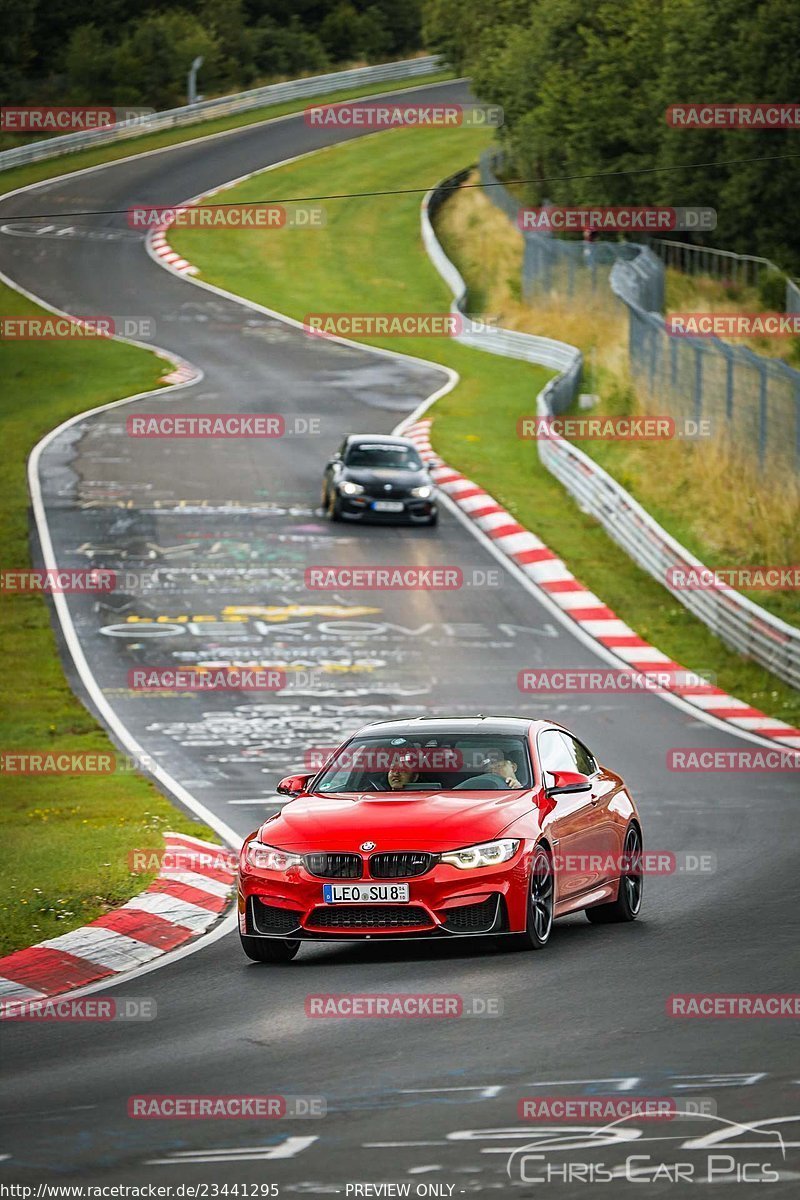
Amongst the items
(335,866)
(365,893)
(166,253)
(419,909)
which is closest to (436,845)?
(419,909)

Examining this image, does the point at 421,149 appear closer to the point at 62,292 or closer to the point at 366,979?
the point at 62,292

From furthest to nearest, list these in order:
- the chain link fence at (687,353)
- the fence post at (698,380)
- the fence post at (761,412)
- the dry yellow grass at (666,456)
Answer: the fence post at (698,380)
the dry yellow grass at (666,456)
the fence post at (761,412)
the chain link fence at (687,353)

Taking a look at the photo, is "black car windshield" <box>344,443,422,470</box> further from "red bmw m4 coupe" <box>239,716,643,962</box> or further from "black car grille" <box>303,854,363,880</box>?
"black car grille" <box>303,854,363,880</box>

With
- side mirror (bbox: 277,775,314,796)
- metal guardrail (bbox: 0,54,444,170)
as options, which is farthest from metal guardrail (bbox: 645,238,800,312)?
side mirror (bbox: 277,775,314,796)

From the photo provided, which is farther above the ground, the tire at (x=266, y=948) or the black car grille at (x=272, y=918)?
the black car grille at (x=272, y=918)

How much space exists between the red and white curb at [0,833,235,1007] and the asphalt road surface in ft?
1.45

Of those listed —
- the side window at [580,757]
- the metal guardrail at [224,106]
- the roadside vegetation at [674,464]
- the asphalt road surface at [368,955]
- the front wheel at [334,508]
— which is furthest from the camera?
the metal guardrail at [224,106]

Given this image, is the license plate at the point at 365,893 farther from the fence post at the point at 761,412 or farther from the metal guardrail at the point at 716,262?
the metal guardrail at the point at 716,262

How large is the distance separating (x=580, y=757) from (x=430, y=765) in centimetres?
133

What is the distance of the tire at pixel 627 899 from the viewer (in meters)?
13.4

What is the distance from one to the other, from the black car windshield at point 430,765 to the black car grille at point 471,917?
115cm

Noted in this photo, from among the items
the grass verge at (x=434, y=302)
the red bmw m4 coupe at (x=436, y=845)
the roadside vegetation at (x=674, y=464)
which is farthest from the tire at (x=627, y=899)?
the roadside vegetation at (x=674, y=464)

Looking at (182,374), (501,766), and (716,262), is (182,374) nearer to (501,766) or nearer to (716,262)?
(716,262)

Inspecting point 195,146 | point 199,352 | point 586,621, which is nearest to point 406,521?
point 586,621
